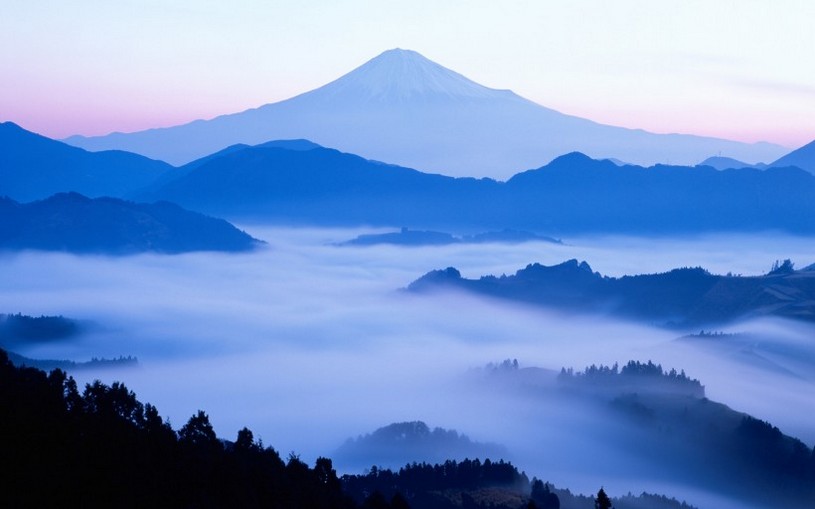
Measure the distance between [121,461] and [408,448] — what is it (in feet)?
327

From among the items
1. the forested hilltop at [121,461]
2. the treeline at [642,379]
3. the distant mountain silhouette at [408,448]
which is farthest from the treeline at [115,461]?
the treeline at [642,379]

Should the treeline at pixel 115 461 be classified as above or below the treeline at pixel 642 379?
below

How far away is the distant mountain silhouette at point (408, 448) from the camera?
419ft

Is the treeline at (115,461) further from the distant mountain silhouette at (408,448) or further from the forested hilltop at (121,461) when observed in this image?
the distant mountain silhouette at (408,448)

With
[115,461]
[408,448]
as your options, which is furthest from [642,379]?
[115,461]

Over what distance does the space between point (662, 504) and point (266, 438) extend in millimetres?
102532

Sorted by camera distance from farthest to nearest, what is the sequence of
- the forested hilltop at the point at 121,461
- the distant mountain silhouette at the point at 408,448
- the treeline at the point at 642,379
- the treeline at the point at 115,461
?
the treeline at the point at 642,379 < the distant mountain silhouette at the point at 408,448 < the forested hilltop at the point at 121,461 < the treeline at the point at 115,461

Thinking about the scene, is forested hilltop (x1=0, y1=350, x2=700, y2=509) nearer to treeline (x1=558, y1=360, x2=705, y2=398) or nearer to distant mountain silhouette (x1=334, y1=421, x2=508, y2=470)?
distant mountain silhouette (x1=334, y1=421, x2=508, y2=470)

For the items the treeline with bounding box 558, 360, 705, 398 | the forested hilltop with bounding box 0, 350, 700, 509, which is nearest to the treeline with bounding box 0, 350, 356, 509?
the forested hilltop with bounding box 0, 350, 700, 509

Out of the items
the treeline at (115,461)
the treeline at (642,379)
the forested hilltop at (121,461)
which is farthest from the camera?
the treeline at (642,379)

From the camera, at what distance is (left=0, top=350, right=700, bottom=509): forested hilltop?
105 ft

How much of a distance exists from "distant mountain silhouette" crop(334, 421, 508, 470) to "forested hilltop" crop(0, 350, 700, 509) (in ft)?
261

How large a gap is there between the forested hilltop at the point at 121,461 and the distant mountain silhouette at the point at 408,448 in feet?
261

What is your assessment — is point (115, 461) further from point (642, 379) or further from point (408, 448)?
point (642, 379)
